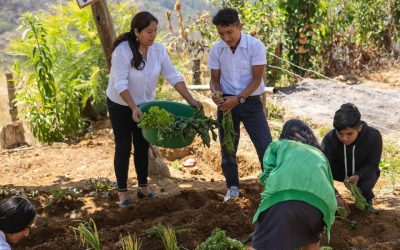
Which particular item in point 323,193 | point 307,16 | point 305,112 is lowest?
point 305,112

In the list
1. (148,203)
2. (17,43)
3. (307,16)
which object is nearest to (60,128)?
(17,43)

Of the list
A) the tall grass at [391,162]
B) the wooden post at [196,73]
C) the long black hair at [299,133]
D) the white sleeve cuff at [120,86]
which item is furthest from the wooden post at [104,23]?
the wooden post at [196,73]

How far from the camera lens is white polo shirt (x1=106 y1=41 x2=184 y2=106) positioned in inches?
173

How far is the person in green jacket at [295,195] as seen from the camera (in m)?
3.05

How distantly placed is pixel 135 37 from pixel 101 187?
1813 mm

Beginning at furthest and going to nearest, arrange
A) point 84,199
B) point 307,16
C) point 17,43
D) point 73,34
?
point 307,16
point 73,34
point 17,43
point 84,199

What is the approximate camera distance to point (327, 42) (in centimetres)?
1073

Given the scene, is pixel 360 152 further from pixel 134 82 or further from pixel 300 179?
pixel 134 82

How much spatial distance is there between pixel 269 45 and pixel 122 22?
339 centimetres

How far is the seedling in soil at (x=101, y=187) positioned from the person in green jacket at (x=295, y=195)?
2591mm

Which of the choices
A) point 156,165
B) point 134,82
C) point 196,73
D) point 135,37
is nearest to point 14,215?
point 134,82

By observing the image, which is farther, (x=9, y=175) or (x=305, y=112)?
(x=305, y=112)

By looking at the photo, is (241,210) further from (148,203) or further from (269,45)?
(269,45)

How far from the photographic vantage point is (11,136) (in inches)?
315
